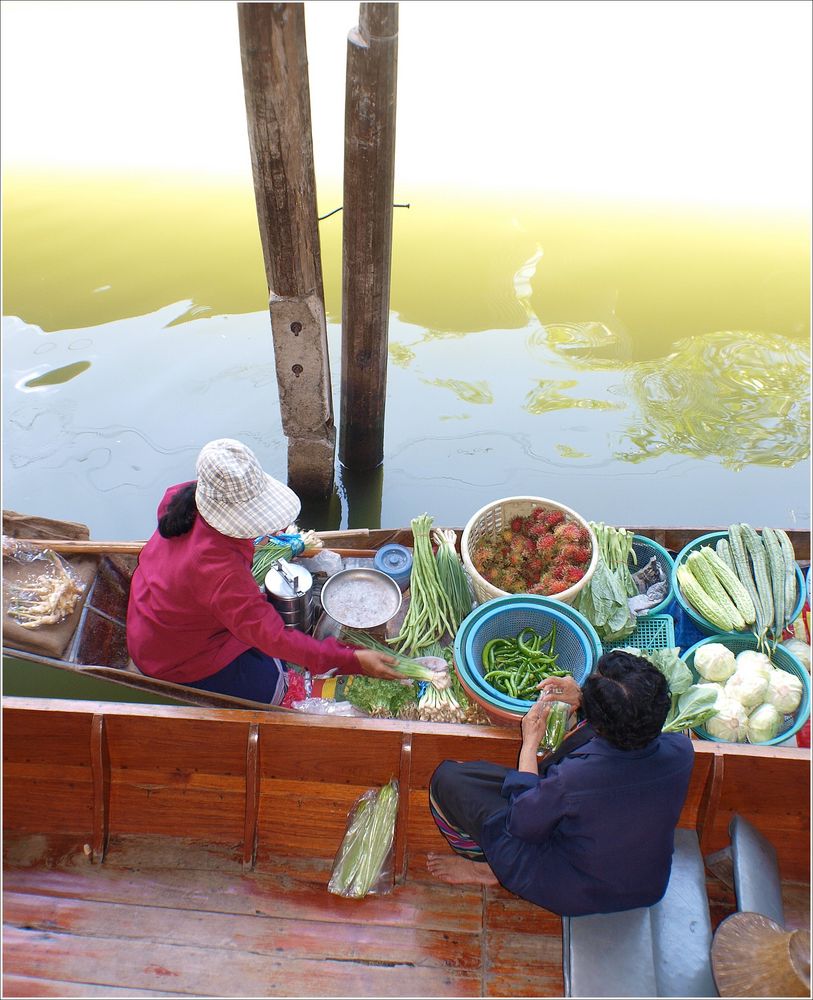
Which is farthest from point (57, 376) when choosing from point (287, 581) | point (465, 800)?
point (465, 800)

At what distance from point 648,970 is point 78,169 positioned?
999 centimetres

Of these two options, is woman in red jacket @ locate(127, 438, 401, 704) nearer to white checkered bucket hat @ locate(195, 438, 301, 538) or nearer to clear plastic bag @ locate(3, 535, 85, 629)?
white checkered bucket hat @ locate(195, 438, 301, 538)

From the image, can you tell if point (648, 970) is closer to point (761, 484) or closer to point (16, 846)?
point (16, 846)

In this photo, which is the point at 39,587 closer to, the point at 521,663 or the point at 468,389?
the point at 521,663

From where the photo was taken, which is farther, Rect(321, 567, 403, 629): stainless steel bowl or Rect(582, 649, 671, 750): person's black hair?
Rect(321, 567, 403, 629): stainless steel bowl

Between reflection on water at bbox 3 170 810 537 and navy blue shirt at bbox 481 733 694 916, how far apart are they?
3.10 m

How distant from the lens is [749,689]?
3010 mm

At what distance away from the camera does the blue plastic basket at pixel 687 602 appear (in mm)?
3340

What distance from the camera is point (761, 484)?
5.54 meters

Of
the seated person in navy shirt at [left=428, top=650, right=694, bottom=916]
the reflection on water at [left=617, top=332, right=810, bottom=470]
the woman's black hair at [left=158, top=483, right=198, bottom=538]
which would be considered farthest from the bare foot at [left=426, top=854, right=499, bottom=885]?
the reflection on water at [left=617, top=332, right=810, bottom=470]

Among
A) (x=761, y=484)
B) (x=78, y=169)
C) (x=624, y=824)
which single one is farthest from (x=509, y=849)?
(x=78, y=169)

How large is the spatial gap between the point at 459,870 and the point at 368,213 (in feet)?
11.1

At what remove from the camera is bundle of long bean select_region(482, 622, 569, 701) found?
2.97 meters

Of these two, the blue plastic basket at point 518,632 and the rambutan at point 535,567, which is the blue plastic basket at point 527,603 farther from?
the rambutan at point 535,567
